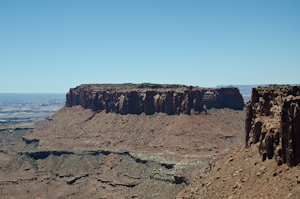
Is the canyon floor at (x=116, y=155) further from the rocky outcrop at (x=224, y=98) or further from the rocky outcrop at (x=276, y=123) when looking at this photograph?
the rocky outcrop at (x=276, y=123)

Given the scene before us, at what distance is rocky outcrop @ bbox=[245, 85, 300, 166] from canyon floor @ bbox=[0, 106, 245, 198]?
1274 inches

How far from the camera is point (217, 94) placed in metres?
194

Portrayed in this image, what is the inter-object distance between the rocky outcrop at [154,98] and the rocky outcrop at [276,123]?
94827 millimetres

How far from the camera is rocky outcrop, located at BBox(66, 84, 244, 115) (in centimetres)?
15312

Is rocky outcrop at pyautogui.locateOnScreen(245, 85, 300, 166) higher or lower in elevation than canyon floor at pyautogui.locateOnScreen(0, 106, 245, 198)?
higher

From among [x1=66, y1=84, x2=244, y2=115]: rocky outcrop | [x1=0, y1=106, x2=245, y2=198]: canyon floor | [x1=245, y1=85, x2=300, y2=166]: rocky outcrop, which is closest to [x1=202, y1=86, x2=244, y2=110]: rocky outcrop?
[x1=66, y1=84, x2=244, y2=115]: rocky outcrop

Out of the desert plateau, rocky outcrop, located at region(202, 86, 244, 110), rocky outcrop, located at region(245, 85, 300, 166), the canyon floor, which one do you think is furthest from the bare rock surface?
rocky outcrop, located at region(245, 85, 300, 166)

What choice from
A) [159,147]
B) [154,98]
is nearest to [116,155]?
[159,147]

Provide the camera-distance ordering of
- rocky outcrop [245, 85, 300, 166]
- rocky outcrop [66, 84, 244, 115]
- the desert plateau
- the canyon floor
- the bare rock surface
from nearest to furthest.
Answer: rocky outcrop [245, 85, 300, 166]
the desert plateau
the canyon floor
the bare rock surface
rocky outcrop [66, 84, 244, 115]

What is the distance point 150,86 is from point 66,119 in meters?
44.4

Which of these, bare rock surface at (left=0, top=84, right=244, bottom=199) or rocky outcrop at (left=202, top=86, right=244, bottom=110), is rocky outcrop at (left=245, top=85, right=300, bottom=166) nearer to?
bare rock surface at (left=0, top=84, right=244, bottom=199)

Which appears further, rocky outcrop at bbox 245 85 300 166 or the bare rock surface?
the bare rock surface

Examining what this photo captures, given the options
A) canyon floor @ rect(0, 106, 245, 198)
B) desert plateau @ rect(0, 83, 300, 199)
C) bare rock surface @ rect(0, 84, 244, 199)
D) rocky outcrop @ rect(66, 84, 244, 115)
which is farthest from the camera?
rocky outcrop @ rect(66, 84, 244, 115)

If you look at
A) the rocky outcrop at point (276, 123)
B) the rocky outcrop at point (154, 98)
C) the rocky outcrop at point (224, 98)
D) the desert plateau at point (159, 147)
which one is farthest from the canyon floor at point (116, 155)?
the rocky outcrop at point (276, 123)
